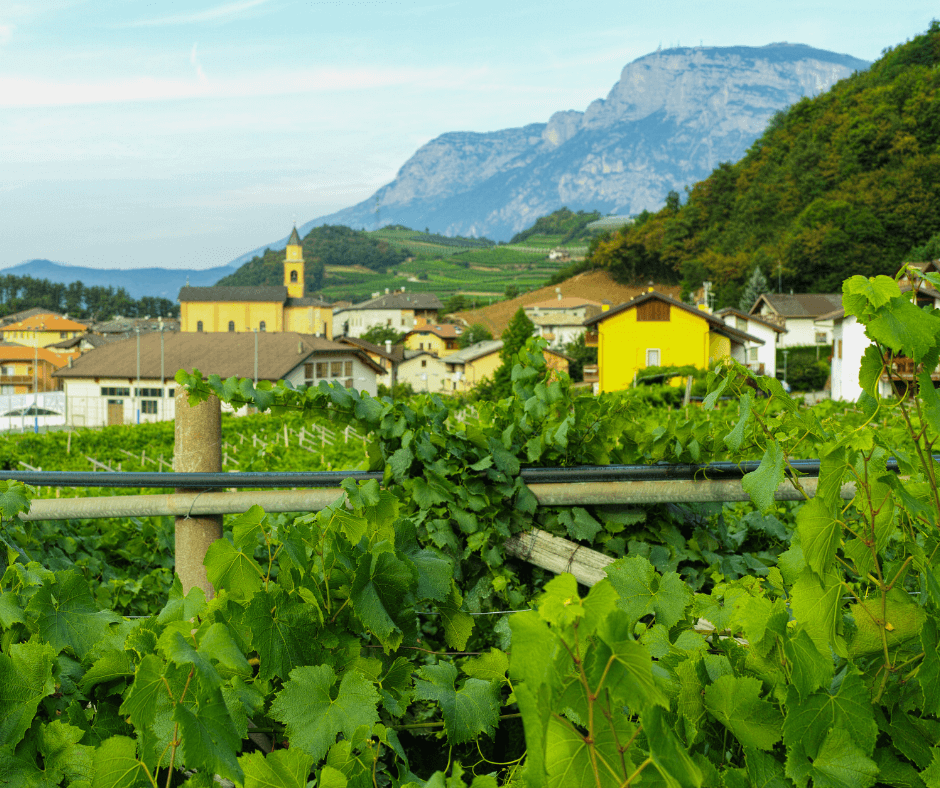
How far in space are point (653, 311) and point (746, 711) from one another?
35.6 m

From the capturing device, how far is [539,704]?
2.17 ft

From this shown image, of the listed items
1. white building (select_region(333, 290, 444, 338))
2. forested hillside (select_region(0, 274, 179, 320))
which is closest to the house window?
white building (select_region(333, 290, 444, 338))

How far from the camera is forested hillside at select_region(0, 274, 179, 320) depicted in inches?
5955

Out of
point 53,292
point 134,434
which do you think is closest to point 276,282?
point 53,292

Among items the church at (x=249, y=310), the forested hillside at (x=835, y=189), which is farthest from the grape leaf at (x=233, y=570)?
the church at (x=249, y=310)

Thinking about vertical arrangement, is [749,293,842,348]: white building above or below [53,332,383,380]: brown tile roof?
above

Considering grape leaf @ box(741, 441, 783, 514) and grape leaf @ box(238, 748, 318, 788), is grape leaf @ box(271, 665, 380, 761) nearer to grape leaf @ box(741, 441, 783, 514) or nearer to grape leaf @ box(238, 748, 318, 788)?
grape leaf @ box(238, 748, 318, 788)

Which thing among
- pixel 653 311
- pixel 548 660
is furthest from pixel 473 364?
pixel 548 660

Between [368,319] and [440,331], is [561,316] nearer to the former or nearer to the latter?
[440,331]

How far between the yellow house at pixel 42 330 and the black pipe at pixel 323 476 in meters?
125

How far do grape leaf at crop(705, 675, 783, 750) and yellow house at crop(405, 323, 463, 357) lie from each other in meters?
83.3

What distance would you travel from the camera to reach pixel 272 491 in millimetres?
2182

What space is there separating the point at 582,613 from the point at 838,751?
17.7 inches

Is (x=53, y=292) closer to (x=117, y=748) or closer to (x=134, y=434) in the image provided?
(x=134, y=434)
